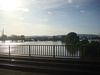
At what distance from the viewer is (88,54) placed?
14.2 meters

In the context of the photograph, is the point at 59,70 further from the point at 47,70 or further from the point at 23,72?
the point at 23,72

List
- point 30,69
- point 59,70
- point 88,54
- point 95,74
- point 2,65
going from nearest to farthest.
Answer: point 95,74 < point 59,70 < point 30,69 < point 2,65 < point 88,54

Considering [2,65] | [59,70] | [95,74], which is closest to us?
[95,74]

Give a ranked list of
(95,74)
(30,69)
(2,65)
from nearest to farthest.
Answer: (95,74) → (30,69) → (2,65)

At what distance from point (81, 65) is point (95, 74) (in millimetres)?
1254

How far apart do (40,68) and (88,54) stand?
338 inches

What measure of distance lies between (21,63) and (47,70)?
8.24 feet

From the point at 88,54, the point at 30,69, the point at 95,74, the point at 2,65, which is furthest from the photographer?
the point at 88,54

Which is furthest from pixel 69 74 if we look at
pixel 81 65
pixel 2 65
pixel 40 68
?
pixel 2 65

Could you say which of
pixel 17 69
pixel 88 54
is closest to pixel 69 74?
pixel 17 69

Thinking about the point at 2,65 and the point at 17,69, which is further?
the point at 2,65

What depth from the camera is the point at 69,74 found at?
6.66 metres

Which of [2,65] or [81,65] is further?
[2,65]

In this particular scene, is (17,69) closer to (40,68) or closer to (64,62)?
(40,68)
